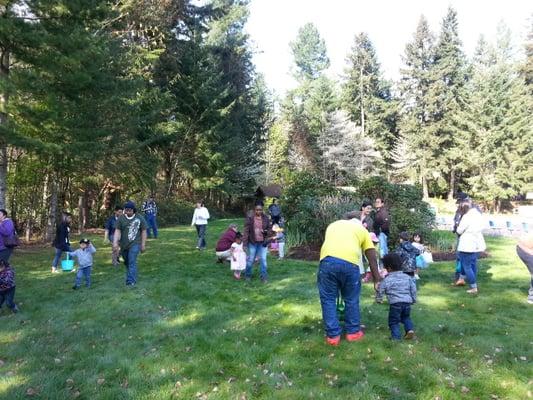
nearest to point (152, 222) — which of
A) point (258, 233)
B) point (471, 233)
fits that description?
point (258, 233)

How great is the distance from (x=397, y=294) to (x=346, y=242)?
917 millimetres

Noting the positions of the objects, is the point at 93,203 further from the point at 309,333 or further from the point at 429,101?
the point at 429,101

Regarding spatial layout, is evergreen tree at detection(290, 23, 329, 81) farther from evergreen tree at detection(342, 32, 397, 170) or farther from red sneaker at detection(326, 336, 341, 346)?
red sneaker at detection(326, 336, 341, 346)

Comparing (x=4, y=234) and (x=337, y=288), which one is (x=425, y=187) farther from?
(x=4, y=234)

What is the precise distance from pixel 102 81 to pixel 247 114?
23.7 metres

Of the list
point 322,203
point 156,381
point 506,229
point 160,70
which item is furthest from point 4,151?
point 506,229

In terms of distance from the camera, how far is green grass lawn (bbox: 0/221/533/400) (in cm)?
436

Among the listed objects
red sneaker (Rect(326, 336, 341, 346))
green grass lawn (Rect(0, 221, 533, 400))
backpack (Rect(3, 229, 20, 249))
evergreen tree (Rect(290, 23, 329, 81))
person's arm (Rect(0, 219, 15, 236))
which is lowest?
green grass lawn (Rect(0, 221, 533, 400))

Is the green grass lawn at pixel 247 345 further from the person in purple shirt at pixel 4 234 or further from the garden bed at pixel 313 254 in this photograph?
the garden bed at pixel 313 254

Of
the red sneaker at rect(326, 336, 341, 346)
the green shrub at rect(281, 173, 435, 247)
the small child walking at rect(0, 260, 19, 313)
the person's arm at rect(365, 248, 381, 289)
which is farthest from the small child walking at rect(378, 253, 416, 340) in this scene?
the green shrub at rect(281, 173, 435, 247)

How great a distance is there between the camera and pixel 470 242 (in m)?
7.75

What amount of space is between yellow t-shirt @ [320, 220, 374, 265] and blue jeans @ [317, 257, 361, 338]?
0.07 meters

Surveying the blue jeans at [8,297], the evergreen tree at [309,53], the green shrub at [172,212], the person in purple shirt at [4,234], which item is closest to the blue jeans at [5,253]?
the person in purple shirt at [4,234]

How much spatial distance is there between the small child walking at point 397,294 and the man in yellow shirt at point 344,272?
20 centimetres
